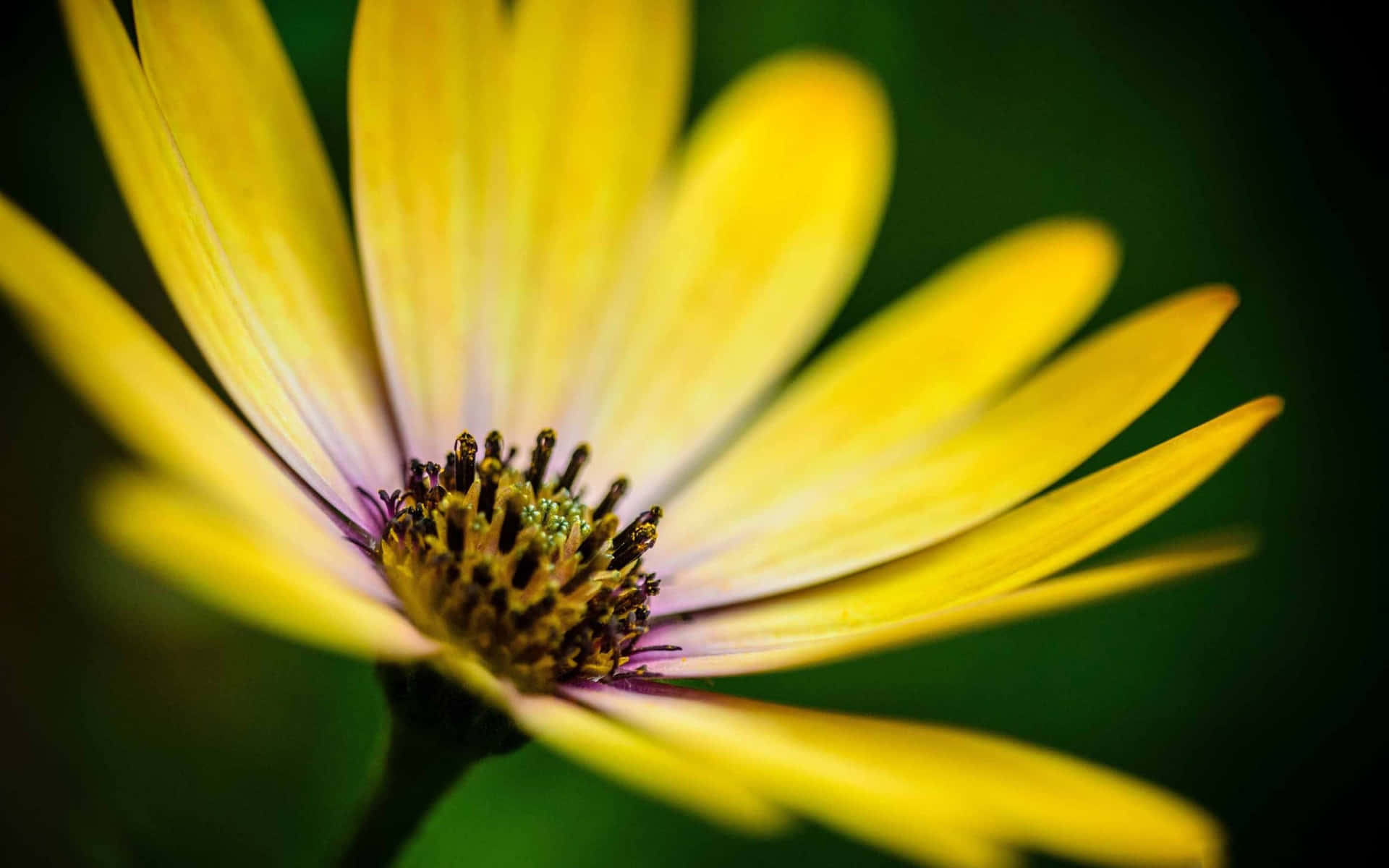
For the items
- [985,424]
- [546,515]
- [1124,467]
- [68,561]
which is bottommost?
[68,561]

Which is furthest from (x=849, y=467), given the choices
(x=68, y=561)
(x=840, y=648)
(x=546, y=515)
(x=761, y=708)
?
(x=68, y=561)

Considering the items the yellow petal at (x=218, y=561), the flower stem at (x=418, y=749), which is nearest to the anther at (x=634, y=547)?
the flower stem at (x=418, y=749)

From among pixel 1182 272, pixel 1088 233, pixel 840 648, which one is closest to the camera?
pixel 840 648

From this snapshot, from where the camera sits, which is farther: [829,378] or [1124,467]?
[829,378]

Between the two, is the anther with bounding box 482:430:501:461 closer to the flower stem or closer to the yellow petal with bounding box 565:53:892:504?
the yellow petal with bounding box 565:53:892:504

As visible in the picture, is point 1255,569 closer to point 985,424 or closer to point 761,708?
point 985,424

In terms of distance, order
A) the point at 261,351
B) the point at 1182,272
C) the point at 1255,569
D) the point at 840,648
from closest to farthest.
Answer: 1. the point at 840,648
2. the point at 261,351
3. the point at 1255,569
4. the point at 1182,272

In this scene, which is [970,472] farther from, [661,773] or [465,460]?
[661,773]
